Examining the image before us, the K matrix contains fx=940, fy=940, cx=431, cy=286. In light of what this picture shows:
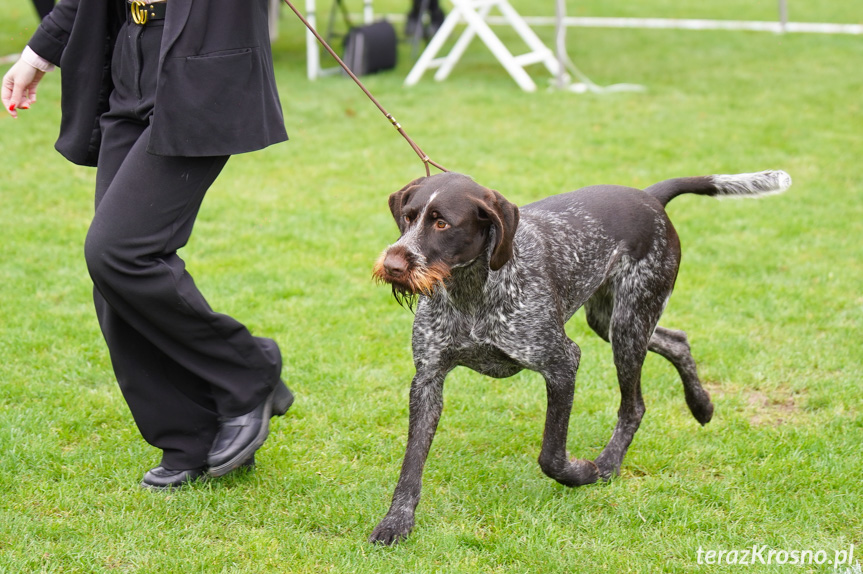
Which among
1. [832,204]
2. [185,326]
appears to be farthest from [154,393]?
[832,204]

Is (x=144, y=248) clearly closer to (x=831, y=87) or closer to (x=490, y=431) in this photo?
(x=490, y=431)

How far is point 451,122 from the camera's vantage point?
999 centimetres

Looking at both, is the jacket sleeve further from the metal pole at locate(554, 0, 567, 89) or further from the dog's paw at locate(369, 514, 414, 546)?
the metal pole at locate(554, 0, 567, 89)

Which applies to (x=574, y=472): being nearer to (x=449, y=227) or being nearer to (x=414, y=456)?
(x=414, y=456)

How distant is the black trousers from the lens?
3.16 m

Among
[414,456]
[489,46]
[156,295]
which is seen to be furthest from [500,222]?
[489,46]

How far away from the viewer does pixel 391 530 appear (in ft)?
10.8

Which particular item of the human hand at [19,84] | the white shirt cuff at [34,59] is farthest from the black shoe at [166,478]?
the white shirt cuff at [34,59]

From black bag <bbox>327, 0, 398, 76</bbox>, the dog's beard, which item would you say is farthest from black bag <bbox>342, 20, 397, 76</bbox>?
the dog's beard

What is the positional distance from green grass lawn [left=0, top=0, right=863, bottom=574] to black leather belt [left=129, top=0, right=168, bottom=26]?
1745 millimetres

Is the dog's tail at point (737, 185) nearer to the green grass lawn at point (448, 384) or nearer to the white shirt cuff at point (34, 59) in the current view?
the green grass lawn at point (448, 384)

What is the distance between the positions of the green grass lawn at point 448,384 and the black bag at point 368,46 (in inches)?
78.6

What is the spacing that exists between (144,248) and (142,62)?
0.63 m

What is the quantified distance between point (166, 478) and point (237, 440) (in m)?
0.33
